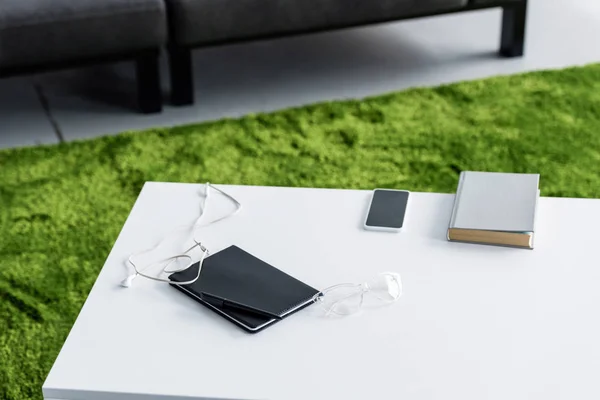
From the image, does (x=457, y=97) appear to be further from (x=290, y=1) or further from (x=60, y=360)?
(x=60, y=360)

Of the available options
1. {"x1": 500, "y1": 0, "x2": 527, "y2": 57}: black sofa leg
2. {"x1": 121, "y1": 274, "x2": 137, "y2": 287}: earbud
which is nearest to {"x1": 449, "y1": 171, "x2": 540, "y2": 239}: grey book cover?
{"x1": 121, "y1": 274, "x2": 137, "y2": 287}: earbud

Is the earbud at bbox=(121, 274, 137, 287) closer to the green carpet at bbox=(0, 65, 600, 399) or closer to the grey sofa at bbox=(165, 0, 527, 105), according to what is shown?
the green carpet at bbox=(0, 65, 600, 399)

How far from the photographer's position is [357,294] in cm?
160

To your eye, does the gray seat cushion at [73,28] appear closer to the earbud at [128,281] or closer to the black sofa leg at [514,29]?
the black sofa leg at [514,29]

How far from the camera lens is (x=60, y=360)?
1469 mm

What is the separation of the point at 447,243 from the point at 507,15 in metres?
1.99

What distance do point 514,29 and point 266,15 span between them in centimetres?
96

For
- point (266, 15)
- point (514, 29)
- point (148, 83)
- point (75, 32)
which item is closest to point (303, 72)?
point (266, 15)

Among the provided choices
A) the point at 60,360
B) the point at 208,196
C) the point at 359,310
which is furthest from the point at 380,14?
the point at 60,360

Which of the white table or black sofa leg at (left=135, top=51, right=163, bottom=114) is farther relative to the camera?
black sofa leg at (left=135, top=51, right=163, bottom=114)

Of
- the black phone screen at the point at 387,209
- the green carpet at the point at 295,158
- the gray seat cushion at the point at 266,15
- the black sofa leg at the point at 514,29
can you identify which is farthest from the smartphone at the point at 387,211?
the black sofa leg at the point at 514,29

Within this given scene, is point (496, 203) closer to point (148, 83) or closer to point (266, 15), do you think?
point (266, 15)

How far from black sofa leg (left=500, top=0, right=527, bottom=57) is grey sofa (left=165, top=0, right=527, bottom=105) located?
182 millimetres

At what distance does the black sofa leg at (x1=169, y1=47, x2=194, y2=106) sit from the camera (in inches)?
124
